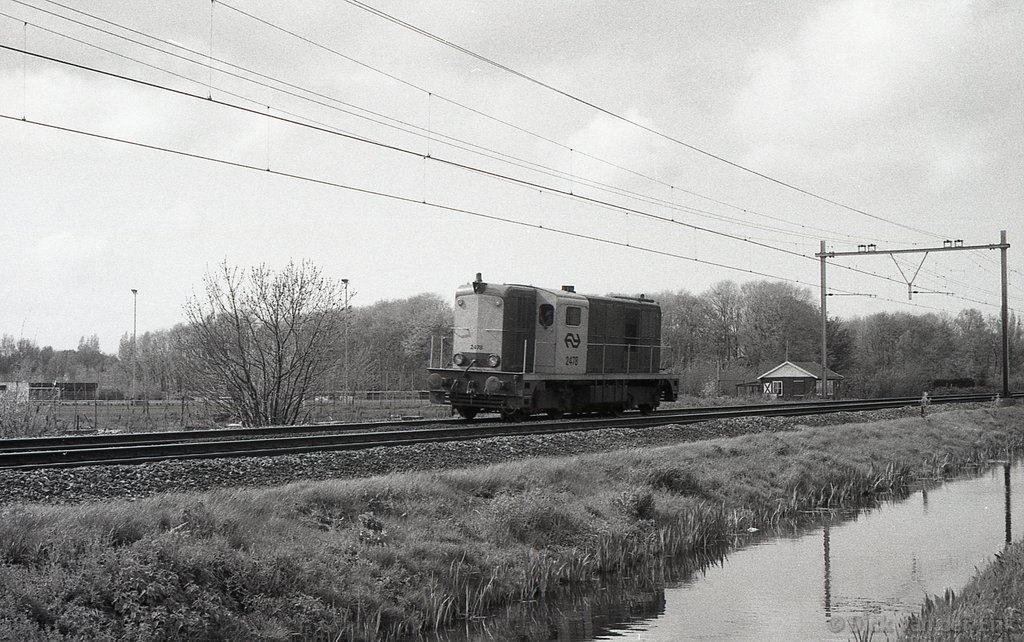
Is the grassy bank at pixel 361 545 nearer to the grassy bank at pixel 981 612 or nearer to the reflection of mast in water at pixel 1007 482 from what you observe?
the reflection of mast in water at pixel 1007 482

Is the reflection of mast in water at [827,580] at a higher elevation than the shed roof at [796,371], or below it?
below

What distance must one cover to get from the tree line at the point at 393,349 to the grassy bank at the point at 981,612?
52.5 ft

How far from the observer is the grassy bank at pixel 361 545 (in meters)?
7.61

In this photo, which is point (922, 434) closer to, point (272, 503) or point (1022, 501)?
point (1022, 501)

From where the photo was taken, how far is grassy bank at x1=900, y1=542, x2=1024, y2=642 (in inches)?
310

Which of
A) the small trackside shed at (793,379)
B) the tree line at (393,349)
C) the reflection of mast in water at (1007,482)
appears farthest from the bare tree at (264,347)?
the small trackside shed at (793,379)

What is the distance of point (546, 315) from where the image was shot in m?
24.5

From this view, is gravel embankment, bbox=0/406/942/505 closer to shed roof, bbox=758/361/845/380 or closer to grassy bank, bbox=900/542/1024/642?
grassy bank, bbox=900/542/1024/642

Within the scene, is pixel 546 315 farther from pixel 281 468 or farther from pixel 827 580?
pixel 827 580

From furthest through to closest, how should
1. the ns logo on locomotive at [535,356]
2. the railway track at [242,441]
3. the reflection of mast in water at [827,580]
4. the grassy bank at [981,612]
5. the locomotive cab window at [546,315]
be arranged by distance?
the locomotive cab window at [546,315]
the ns logo on locomotive at [535,356]
the railway track at [242,441]
the reflection of mast in water at [827,580]
the grassy bank at [981,612]

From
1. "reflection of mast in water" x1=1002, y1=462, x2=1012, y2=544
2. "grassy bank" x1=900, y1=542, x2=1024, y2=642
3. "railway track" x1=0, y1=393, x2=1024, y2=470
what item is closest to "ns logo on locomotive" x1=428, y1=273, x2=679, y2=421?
"railway track" x1=0, y1=393, x2=1024, y2=470

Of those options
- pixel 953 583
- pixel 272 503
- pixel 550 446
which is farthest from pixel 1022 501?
pixel 272 503

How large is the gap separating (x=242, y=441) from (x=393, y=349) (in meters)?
70.3

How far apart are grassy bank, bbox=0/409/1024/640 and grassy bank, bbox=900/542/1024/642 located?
4221 mm
